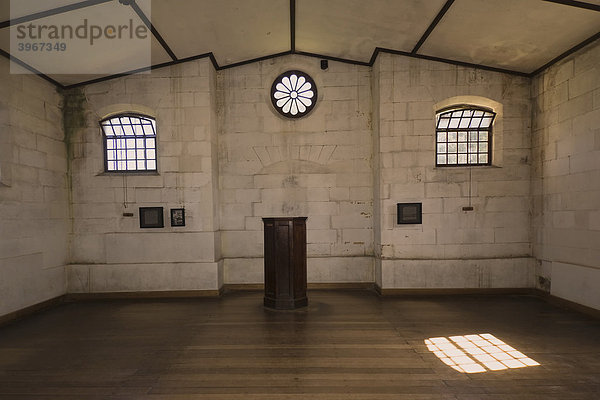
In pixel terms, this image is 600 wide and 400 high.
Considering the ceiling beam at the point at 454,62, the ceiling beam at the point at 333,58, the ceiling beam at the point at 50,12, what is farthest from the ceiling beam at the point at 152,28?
the ceiling beam at the point at 454,62

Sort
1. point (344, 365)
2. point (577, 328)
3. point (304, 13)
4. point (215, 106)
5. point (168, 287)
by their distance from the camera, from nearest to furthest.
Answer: point (344, 365), point (577, 328), point (304, 13), point (168, 287), point (215, 106)

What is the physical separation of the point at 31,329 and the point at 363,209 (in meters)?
5.84

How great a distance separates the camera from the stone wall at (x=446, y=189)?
6750mm

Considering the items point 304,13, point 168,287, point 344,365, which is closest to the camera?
point 344,365

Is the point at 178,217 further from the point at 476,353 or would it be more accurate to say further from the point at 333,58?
the point at 476,353

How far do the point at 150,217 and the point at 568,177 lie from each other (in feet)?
24.2

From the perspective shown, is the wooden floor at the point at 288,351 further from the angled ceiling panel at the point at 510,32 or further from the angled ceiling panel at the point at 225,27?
the angled ceiling panel at the point at 225,27

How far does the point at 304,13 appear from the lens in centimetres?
567

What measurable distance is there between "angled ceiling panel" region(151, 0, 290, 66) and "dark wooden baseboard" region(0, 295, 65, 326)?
4949 millimetres

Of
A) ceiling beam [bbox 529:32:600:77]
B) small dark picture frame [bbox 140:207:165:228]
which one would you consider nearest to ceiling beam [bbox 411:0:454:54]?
ceiling beam [bbox 529:32:600:77]

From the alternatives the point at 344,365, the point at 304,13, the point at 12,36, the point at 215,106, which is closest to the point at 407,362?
the point at 344,365

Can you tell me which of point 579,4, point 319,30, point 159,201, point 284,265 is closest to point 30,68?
point 159,201

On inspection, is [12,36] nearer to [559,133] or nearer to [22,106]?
[22,106]

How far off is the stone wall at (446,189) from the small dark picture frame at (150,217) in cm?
425
